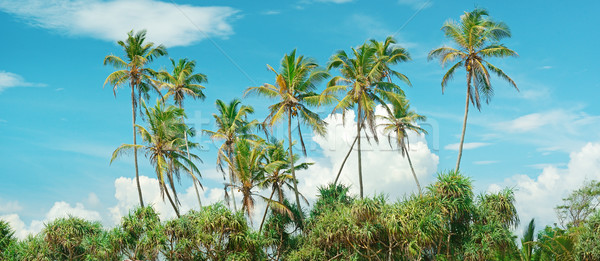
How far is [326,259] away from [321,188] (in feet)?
16.5

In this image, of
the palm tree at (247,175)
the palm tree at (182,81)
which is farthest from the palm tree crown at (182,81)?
the palm tree at (247,175)

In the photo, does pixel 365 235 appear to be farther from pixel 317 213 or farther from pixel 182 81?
pixel 182 81

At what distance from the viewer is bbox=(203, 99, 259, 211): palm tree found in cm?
3978

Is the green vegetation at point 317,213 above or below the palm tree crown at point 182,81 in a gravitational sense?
below

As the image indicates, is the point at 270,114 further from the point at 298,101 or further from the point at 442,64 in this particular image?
the point at 442,64

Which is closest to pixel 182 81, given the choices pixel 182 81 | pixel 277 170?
pixel 182 81

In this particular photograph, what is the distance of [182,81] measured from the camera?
41656 millimetres

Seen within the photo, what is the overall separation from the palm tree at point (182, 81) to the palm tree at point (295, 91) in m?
11.5

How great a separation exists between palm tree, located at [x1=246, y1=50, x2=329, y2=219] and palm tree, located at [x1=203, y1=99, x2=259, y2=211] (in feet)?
28.5

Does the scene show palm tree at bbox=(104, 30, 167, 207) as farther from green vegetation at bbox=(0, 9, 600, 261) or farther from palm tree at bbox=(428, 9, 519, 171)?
palm tree at bbox=(428, 9, 519, 171)

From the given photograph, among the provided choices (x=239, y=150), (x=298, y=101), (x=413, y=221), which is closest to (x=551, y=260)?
(x=413, y=221)

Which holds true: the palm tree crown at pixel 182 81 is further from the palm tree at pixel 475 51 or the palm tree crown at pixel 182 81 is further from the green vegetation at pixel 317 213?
the palm tree at pixel 475 51

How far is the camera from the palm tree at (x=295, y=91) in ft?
101

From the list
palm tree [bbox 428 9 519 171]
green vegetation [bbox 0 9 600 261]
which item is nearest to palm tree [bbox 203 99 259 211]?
green vegetation [bbox 0 9 600 261]
